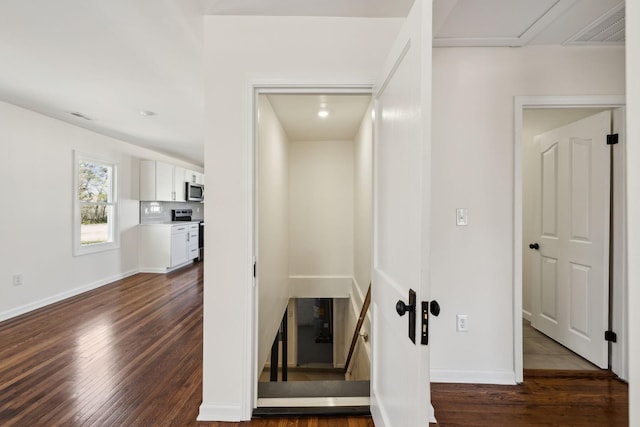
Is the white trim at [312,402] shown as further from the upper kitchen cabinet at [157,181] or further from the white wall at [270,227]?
the upper kitchen cabinet at [157,181]

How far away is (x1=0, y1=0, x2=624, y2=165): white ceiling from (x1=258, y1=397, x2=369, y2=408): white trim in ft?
7.55

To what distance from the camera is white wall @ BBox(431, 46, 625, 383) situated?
2062 millimetres

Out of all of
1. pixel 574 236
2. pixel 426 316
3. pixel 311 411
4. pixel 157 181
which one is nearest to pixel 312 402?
pixel 311 411

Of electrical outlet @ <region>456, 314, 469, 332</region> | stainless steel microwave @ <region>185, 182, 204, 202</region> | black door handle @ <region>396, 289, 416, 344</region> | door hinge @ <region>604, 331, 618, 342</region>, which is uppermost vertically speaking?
stainless steel microwave @ <region>185, 182, 204, 202</region>

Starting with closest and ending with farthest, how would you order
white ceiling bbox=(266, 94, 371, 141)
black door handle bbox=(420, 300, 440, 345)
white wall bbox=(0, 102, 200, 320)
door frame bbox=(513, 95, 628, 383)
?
1. black door handle bbox=(420, 300, 440, 345)
2. door frame bbox=(513, 95, 628, 383)
3. white ceiling bbox=(266, 94, 371, 141)
4. white wall bbox=(0, 102, 200, 320)

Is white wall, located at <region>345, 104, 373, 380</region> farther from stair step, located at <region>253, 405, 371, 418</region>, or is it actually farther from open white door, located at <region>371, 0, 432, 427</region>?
open white door, located at <region>371, 0, 432, 427</region>

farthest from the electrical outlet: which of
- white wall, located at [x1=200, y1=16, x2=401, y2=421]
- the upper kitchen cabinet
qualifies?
the upper kitchen cabinet

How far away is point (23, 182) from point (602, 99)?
564 centimetres

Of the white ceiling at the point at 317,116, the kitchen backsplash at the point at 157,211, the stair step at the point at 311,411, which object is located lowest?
Answer: the stair step at the point at 311,411

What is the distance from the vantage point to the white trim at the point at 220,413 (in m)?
1.66

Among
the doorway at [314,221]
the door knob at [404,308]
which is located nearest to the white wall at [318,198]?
the doorway at [314,221]

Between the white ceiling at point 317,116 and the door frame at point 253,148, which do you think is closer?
the door frame at point 253,148

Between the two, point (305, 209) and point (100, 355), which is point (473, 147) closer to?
point (305, 209)

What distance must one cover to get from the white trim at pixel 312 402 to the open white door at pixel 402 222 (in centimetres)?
18
